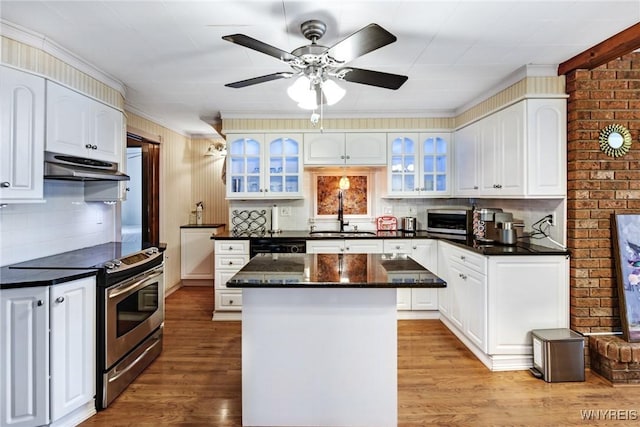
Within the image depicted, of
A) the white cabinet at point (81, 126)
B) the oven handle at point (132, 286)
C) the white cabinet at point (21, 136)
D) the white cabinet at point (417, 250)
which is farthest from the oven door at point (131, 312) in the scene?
the white cabinet at point (417, 250)

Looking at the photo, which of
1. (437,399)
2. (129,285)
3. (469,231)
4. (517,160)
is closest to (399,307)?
(469,231)

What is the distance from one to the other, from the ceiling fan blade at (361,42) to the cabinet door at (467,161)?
96.1 inches

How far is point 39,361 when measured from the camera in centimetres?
194

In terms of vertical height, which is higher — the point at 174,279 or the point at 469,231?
the point at 469,231

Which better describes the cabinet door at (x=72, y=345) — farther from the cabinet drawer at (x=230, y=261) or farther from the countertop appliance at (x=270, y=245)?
the countertop appliance at (x=270, y=245)

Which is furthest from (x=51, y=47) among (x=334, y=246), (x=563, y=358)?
(x=563, y=358)

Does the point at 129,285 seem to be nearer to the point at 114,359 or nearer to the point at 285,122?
the point at 114,359

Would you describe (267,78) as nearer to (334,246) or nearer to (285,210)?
(334,246)

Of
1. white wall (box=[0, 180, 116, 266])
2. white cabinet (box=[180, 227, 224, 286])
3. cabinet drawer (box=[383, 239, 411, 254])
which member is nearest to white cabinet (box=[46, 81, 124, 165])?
white wall (box=[0, 180, 116, 266])

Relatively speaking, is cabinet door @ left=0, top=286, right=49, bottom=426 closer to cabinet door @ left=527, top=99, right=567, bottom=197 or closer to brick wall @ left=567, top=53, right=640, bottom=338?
cabinet door @ left=527, top=99, right=567, bottom=197

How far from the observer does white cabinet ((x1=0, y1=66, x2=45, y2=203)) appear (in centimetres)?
206

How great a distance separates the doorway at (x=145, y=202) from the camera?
15.2 feet

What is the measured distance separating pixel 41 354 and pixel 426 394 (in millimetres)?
2414

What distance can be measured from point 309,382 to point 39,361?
4.98ft
